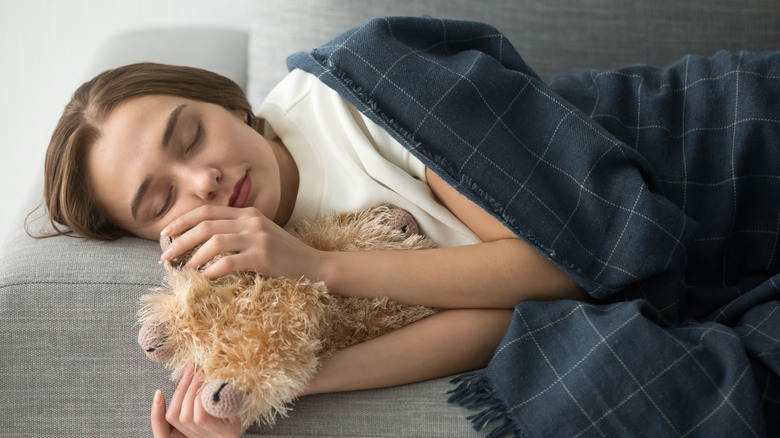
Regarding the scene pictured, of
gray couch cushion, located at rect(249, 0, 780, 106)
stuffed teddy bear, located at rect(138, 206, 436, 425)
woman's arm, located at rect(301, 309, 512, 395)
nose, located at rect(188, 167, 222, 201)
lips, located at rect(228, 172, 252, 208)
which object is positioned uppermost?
gray couch cushion, located at rect(249, 0, 780, 106)

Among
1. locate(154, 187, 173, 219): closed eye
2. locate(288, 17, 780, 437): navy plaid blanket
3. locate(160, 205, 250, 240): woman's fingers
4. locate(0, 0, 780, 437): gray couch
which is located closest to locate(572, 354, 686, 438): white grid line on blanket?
locate(288, 17, 780, 437): navy plaid blanket

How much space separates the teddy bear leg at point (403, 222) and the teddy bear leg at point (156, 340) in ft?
1.14

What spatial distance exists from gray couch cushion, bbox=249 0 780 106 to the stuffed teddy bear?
2.25 ft

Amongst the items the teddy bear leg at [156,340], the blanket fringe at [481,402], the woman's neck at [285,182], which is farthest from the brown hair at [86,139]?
the blanket fringe at [481,402]

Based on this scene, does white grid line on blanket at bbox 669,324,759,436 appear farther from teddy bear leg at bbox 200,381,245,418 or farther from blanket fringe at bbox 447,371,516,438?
teddy bear leg at bbox 200,381,245,418

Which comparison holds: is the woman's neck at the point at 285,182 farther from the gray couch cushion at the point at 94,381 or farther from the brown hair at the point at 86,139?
the gray couch cushion at the point at 94,381

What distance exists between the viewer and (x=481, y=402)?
0.80 meters

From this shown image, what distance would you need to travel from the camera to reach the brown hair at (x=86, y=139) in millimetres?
928

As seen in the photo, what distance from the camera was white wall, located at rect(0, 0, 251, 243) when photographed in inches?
67.5

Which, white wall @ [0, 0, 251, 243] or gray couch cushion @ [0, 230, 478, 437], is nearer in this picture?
gray couch cushion @ [0, 230, 478, 437]

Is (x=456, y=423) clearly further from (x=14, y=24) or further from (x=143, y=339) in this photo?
(x=14, y=24)

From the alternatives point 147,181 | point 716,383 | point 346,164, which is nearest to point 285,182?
point 346,164

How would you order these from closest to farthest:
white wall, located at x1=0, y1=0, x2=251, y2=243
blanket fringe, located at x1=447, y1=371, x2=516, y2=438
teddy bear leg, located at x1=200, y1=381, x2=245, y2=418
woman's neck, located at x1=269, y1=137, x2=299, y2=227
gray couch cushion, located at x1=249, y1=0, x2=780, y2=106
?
teddy bear leg, located at x1=200, y1=381, x2=245, y2=418 < blanket fringe, located at x1=447, y1=371, x2=516, y2=438 < woman's neck, located at x1=269, y1=137, x2=299, y2=227 < gray couch cushion, located at x1=249, y1=0, x2=780, y2=106 < white wall, located at x1=0, y1=0, x2=251, y2=243

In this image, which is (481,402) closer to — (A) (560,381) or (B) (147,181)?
(A) (560,381)
